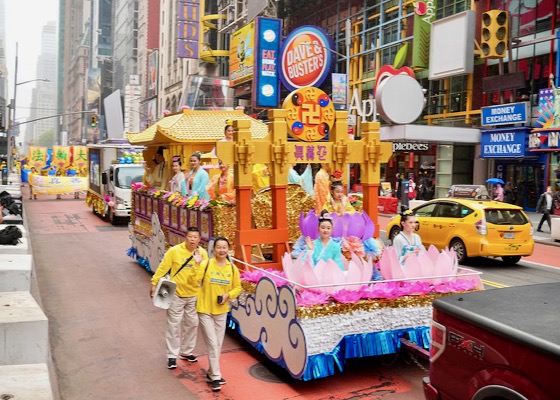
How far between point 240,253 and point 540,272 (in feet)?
27.7

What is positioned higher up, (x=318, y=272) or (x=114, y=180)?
(x=114, y=180)

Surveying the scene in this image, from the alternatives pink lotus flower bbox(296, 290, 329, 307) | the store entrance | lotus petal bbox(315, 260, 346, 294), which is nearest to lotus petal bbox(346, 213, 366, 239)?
lotus petal bbox(315, 260, 346, 294)

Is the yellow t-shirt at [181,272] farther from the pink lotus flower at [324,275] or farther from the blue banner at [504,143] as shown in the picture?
the blue banner at [504,143]

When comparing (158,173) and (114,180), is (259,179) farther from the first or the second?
(114,180)

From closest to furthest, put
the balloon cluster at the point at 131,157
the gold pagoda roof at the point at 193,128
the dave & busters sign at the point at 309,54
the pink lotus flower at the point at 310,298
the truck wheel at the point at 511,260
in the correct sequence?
1. the pink lotus flower at the point at 310,298
2. the gold pagoda roof at the point at 193,128
3. the truck wheel at the point at 511,260
4. the balloon cluster at the point at 131,157
5. the dave & busters sign at the point at 309,54

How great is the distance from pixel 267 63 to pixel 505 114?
21.6 meters

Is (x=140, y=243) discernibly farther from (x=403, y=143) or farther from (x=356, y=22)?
(x=356, y=22)

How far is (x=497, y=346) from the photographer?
3.37 metres

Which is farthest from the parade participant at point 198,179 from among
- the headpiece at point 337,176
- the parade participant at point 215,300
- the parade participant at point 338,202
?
the parade participant at point 215,300

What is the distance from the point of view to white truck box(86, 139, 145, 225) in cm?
2070

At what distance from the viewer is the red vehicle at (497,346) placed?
10.1 feet

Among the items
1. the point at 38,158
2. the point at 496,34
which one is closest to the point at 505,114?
the point at 496,34

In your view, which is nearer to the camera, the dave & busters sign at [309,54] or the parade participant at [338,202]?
the parade participant at [338,202]

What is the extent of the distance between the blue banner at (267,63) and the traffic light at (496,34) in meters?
19.5
